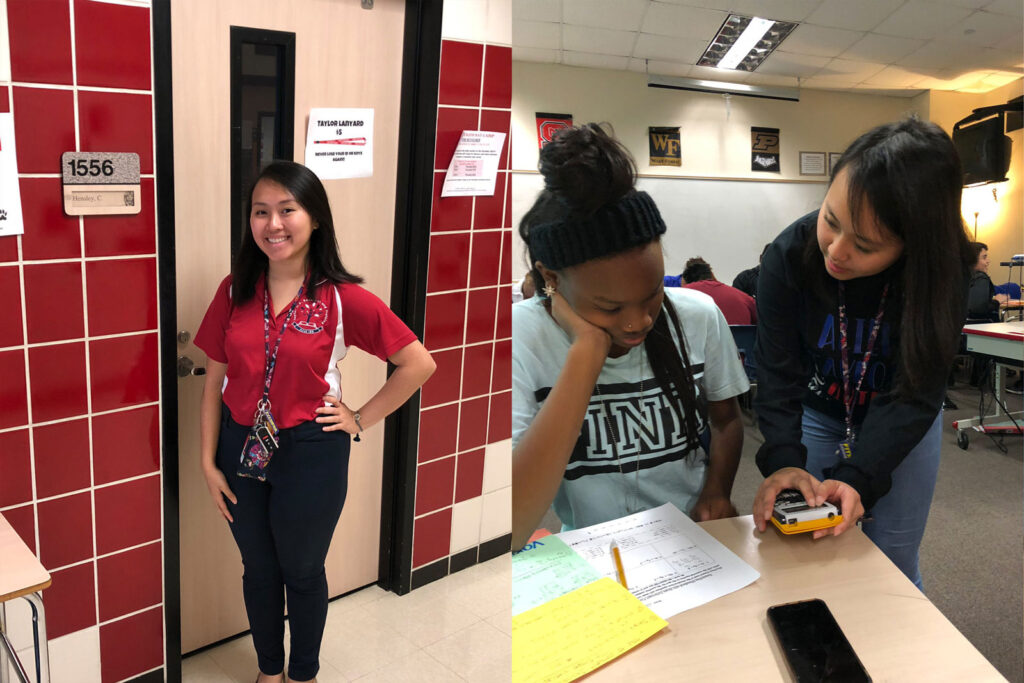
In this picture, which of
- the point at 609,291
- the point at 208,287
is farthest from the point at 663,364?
the point at 208,287

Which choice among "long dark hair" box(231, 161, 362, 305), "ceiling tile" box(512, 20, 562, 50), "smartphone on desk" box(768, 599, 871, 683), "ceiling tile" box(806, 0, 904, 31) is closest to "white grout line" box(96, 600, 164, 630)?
"long dark hair" box(231, 161, 362, 305)

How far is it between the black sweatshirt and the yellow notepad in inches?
6.1

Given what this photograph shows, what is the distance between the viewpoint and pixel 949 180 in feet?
1.27

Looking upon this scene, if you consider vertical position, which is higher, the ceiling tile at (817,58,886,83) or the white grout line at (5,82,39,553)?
the ceiling tile at (817,58,886,83)

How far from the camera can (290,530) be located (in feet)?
3.92

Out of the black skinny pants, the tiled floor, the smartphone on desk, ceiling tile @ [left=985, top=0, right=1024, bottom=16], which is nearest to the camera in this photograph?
ceiling tile @ [left=985, top=0, right=1024, bottom=16]

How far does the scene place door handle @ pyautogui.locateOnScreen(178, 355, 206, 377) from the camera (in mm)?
1089

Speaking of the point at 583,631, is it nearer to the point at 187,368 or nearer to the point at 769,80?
the point at 769,80

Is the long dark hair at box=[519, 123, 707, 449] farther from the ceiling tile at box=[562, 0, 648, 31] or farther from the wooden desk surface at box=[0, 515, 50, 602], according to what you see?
the wooden desk surface at box=[0, 515, 50, 602]

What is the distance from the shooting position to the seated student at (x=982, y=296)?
402mm

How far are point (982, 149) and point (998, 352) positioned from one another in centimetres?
13

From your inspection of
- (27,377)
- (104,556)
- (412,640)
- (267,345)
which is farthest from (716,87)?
(412,640)

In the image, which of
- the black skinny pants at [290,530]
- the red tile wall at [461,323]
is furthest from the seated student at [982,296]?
the black skinny pants at [290,530]

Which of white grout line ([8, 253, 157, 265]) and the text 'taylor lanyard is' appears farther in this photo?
white grout line ([8, 253, 157, 265])
